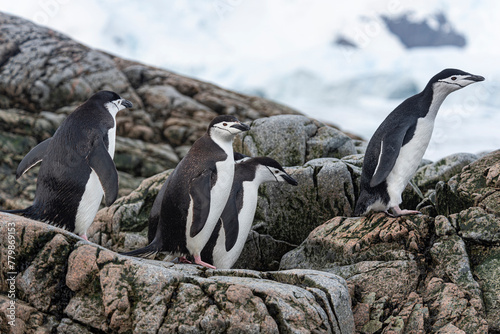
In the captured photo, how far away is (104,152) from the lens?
4035 mm

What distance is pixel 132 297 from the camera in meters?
2.80

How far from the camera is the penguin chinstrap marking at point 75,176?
13.1 ft

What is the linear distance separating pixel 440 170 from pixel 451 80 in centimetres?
179

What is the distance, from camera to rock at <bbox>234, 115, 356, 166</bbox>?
620 centimetres

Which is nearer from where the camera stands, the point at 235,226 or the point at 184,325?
the point at 184,325

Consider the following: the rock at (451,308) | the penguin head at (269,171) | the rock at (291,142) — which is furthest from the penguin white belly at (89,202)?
the rock at (451,308)

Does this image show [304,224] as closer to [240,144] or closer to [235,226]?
[235,226]

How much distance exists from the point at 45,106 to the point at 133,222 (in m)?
6.44

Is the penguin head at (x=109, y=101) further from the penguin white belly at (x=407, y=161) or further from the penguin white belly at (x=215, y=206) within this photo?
the penguin white belly at (x=407, y=161)

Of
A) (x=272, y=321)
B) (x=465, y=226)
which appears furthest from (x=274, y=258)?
(x=272, y=321)

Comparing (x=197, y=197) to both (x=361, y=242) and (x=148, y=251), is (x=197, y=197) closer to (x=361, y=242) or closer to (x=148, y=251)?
(x=148, y=251)

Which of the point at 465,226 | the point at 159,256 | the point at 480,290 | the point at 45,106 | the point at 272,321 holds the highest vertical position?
the point at 465,226

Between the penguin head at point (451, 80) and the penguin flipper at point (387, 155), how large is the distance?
1.80 ft

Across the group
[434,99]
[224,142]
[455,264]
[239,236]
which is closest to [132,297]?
[239,236]
